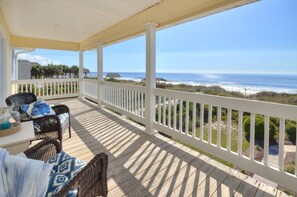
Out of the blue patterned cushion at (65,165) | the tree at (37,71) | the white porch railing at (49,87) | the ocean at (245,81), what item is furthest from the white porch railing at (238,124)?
the tree at (37,71)

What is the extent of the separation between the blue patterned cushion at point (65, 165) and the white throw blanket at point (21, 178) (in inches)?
17.2

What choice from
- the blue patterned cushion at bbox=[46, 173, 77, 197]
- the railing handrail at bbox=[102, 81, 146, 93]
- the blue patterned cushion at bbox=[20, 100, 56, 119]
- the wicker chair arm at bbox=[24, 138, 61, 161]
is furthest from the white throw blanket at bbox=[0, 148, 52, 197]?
the railing handrail at bbox=[102, 81, 146, 93]

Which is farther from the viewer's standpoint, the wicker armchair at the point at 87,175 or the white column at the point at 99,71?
the white column at the point at 99,71

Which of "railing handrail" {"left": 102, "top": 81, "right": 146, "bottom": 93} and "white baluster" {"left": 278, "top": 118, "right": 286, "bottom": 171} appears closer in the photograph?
"white baluster" {"left": 278, "top": 118, "right": 286, "bottom": 171}

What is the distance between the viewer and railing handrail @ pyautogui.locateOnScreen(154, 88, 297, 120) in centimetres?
185

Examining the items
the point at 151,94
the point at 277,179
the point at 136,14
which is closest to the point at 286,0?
the point at 277,179

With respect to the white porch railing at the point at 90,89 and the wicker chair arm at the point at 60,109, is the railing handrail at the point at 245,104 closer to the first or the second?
the wicker chair arm at the point at 60,109

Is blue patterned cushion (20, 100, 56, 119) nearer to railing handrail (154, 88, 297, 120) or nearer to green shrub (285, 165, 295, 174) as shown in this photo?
railing handrail (154, 88, 297, 120)

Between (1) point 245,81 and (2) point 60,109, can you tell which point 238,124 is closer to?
(1) point 245,81

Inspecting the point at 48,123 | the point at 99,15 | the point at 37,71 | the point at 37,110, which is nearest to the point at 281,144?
the point at 48,123

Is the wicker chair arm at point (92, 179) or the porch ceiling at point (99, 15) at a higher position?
the porch ceiling at point (99, 15)

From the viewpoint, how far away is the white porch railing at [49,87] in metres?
6.88

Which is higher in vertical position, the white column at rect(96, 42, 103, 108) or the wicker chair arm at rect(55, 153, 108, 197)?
the white column at rect(96, 42, 103, 108)

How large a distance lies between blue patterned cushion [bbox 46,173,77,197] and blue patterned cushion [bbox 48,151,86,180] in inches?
2.0
